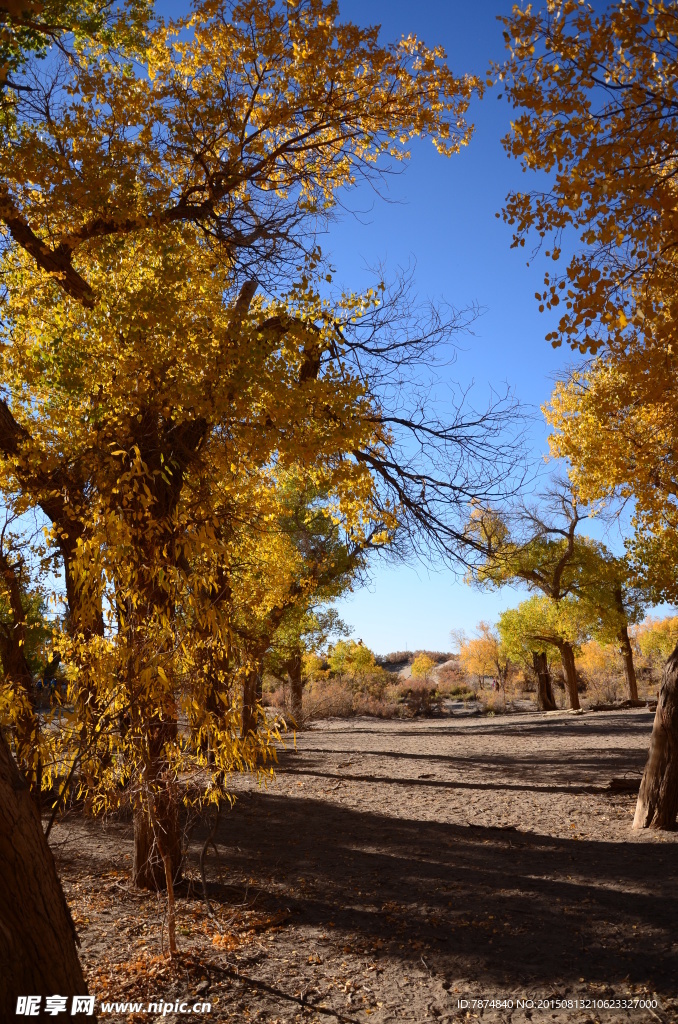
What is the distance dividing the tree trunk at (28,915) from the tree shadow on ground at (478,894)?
2489 mm

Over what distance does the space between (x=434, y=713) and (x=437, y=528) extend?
23665 millimetres

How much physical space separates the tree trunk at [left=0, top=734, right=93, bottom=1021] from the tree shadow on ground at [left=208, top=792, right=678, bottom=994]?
8.17ft

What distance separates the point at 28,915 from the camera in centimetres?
287

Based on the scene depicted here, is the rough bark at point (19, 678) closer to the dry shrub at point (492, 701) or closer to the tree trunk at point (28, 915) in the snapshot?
the tree trunk at point (28, 915)

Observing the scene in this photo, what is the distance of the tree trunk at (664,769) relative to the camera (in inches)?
288

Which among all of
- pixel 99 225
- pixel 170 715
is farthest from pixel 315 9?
pixel 170 715

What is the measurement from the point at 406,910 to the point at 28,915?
11.4 feet

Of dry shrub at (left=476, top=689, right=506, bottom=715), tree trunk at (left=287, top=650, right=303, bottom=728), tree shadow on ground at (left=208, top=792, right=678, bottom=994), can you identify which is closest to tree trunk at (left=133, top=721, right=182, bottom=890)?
tree shadow on ground at (left=208, top=792, right=678, bottom=994)

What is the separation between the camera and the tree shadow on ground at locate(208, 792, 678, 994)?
437 centimetres

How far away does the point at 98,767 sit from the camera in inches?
173

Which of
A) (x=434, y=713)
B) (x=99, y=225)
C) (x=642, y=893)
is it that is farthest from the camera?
(x=434, y=713)

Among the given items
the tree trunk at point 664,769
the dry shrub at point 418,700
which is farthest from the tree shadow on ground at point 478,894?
the dry shrub at point 418,700

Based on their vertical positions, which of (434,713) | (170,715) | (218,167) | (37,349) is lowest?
(434,713)

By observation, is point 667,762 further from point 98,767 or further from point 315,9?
point 315,9
